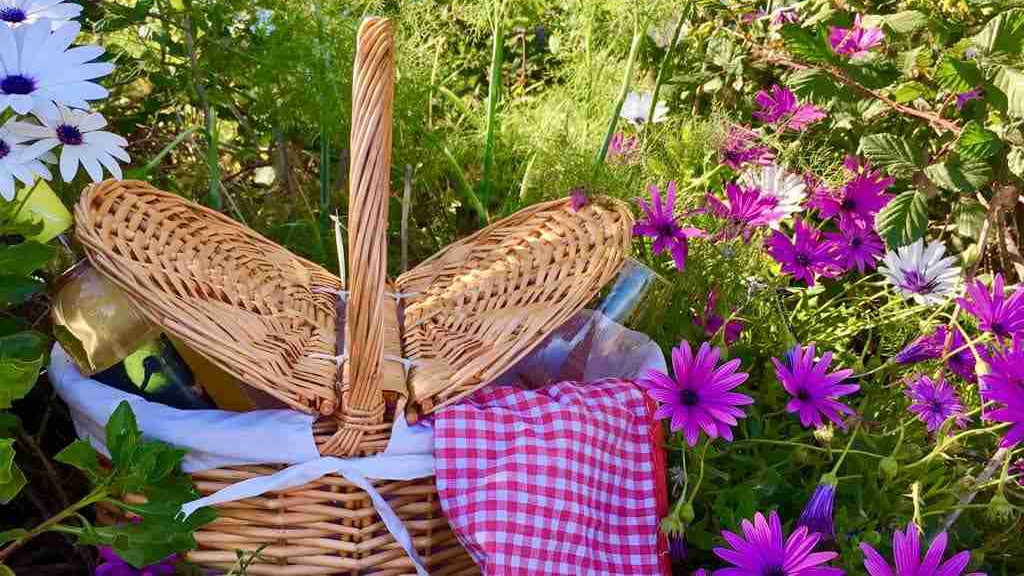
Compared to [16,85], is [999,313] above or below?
below

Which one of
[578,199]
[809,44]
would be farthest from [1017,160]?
[578,199]

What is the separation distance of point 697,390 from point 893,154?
537 mm

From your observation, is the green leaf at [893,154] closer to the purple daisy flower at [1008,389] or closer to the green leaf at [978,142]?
the green leaf at [978,142]

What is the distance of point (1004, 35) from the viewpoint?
1133 mm

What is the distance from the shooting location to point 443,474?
82cm

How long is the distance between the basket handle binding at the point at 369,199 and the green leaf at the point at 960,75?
26.8 inches

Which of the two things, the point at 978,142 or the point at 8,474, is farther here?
the point at 978,142

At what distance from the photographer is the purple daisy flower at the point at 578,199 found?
3.61 ft

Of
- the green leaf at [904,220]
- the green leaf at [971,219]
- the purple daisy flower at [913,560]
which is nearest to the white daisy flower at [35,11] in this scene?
the purple daisy flower at [913,560]

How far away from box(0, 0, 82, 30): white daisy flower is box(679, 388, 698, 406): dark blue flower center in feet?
1.92

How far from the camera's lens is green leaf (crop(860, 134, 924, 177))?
1.21 metres

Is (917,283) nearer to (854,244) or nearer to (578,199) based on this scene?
(854,244)

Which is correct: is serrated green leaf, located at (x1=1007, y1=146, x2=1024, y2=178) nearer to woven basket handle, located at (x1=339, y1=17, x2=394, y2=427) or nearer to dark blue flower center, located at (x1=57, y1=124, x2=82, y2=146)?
woven basket handle, located at (x1=339, y1=17, x2=394, y2=427)

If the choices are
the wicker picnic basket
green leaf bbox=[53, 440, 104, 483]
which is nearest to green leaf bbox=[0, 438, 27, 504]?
green leaf bbox=[53, 440, 104, 483]
